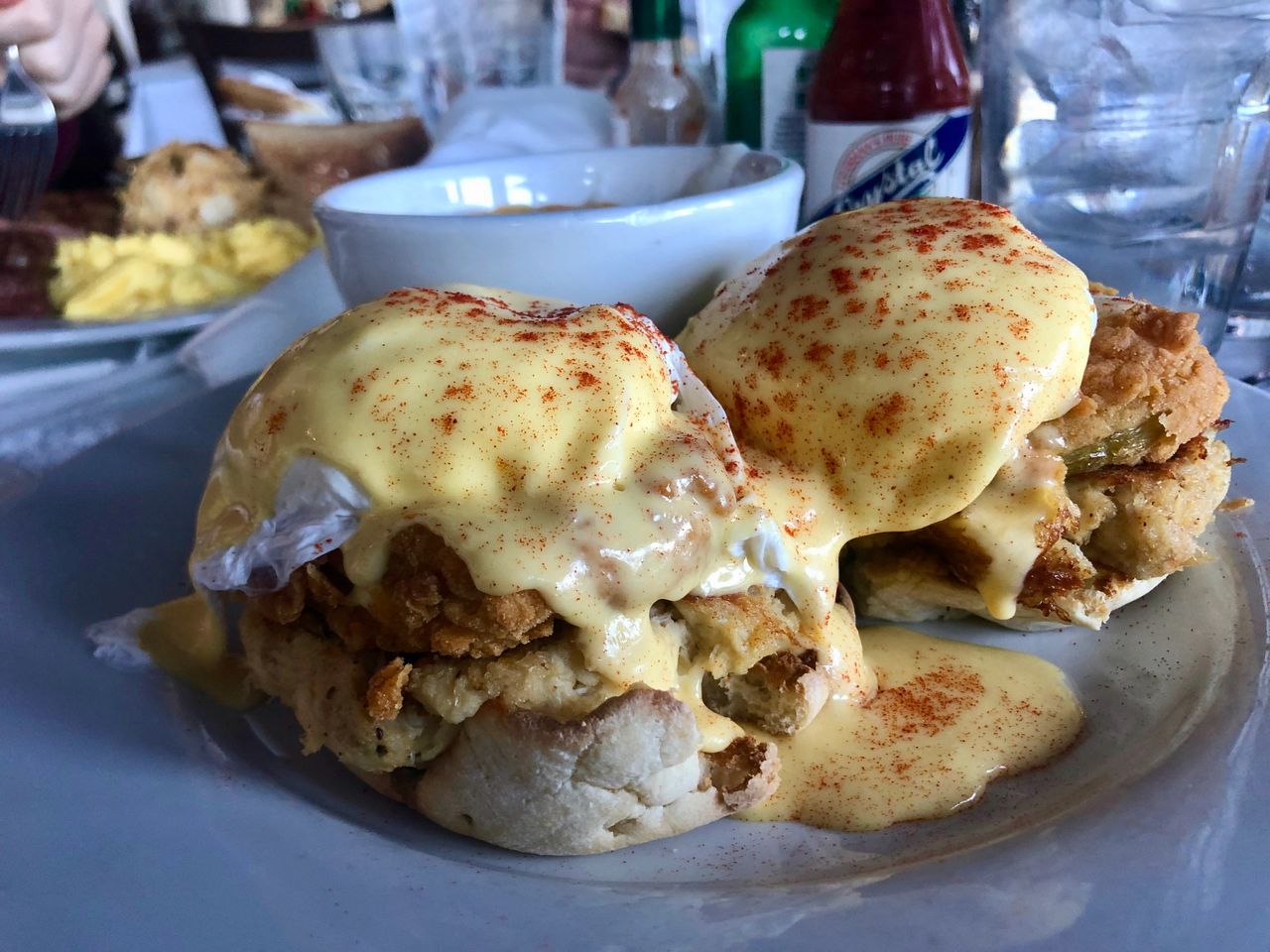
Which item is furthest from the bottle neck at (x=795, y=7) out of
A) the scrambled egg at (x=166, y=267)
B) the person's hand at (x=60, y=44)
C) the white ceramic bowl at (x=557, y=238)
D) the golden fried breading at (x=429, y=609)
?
the person's hand at (x=60, y=44)

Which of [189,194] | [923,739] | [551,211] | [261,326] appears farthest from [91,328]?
[923,739]

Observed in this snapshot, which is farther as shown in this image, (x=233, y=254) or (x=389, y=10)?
(x=389, y=10)

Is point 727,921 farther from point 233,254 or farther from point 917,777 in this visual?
point 233,254

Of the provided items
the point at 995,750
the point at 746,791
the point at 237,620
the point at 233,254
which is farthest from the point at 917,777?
the point at 233,254

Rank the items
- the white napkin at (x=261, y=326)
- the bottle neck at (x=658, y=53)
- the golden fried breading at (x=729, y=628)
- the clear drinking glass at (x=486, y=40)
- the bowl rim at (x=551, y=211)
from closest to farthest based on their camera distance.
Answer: the golden fried breading at (x=729, y=628) < the bowl rim at (x=551, y=211) < the white napkin at (x=261, y=326) < the bottle neck at (x=658, y=53) < the clear drinking glass at (x=486, y=40)

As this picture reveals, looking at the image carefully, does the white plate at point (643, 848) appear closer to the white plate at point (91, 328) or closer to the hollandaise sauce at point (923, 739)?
the hollandaise sauce at point (923, 739)

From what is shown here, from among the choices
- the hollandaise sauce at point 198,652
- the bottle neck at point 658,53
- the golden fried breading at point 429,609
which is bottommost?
the hollandaise sauce at point 198,652
